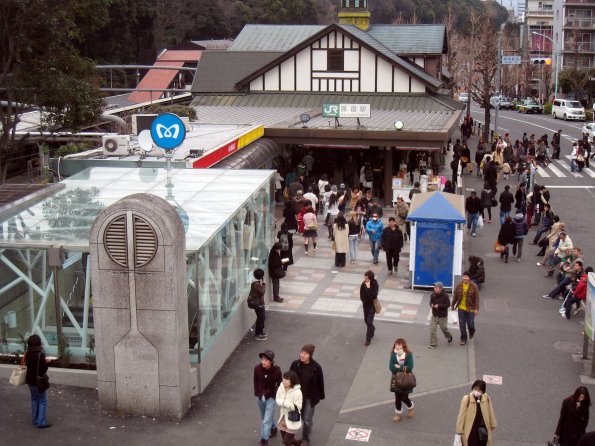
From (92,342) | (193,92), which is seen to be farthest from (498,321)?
(193,92)

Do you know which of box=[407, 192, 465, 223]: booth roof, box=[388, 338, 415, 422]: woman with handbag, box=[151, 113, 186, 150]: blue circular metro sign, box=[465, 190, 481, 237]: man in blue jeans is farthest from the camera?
box=[465, 190, 481, 237]: man in blue jeans

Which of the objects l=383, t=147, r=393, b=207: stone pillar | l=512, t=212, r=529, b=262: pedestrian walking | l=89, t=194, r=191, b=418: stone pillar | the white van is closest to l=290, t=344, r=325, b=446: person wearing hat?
l=89, t=194, r=191, b=418: stone pillar

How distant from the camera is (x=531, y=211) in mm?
26609

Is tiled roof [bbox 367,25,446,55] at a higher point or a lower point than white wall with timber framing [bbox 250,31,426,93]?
higher

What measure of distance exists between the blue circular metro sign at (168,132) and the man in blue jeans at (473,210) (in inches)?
434

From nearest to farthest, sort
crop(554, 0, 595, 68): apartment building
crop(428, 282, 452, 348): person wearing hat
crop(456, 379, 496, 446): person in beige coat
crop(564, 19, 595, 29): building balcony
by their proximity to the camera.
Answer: crop(456, 379, 496, 446): person in beige coat < crop(428, 282, 452, 348): person wearing hat < crop(564, 19, 595, 29): building balcony < crop(554, 0, 595, 68): apartment building

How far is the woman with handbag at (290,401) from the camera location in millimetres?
10562

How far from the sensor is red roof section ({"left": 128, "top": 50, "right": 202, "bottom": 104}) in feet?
174

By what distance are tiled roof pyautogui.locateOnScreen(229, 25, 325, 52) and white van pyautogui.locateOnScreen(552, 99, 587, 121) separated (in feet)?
95.3

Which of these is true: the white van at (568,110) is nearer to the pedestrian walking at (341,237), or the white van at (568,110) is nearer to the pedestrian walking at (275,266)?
the pedestrian walking at (341,237)

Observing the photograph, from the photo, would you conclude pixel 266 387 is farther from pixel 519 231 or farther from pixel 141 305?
pixel 519 231

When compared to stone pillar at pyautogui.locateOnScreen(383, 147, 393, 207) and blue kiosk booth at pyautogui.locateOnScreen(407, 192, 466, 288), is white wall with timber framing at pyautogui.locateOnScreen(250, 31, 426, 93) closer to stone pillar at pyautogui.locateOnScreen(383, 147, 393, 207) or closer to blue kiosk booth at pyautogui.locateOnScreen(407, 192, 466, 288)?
stone pillar at pyautogui.locateOnScreen(383, 147, 393, 207)

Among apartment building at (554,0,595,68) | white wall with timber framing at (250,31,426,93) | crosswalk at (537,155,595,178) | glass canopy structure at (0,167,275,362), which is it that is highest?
apartment building at (554,0,595,68)

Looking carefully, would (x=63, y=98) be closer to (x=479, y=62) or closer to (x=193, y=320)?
(x=193, y=320)
